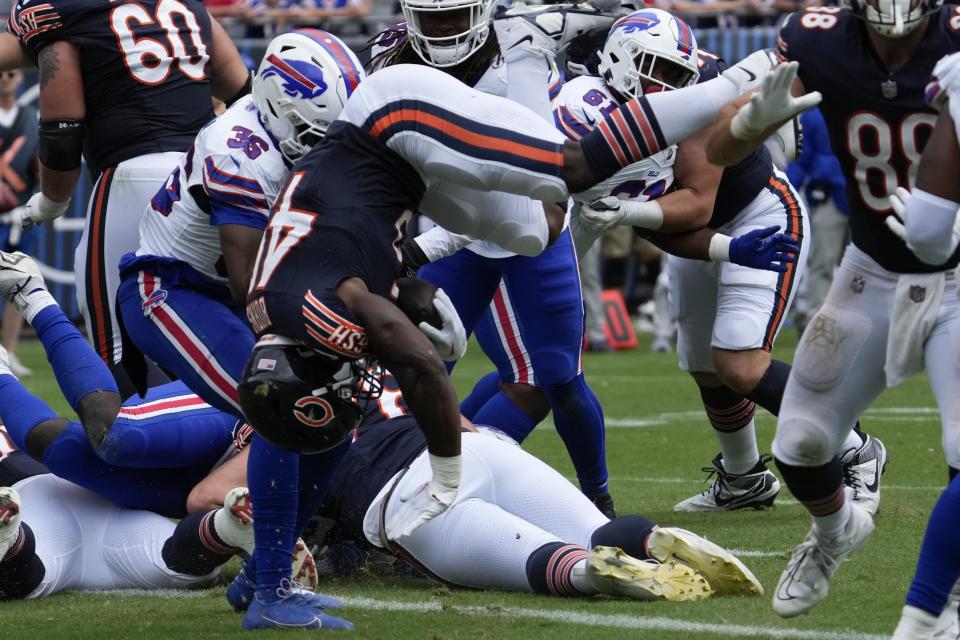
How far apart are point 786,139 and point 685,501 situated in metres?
1.31

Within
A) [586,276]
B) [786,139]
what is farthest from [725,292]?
[586,276]

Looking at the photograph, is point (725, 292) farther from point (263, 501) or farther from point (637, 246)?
point (637, 246)

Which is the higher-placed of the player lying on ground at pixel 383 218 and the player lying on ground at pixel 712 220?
the player lying on ground at pixel 383 218

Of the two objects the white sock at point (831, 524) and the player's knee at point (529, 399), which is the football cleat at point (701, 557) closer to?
the white sock at point (831, 524)

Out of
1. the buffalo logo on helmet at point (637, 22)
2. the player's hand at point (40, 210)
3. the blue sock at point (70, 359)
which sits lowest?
the blue sock at point (70, 359)

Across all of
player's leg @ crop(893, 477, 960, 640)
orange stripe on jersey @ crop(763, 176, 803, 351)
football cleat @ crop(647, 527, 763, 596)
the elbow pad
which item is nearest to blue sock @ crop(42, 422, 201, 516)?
the elbow pad

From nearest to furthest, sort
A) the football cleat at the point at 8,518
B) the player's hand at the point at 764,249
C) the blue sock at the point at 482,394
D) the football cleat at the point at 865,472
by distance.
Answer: the football cleat at the point at 8,518 < the player's hand at the point at 764,249 < the football cleat at the point at 865,472 < the blue sock at the point at 482,394

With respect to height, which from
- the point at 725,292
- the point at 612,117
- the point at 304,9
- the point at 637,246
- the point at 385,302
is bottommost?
the point at 637,246

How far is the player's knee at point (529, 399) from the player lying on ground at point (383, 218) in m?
1.69

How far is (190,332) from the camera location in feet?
13.7

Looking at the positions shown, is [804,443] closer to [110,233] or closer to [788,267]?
[788,267]

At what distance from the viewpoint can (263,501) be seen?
349 centimetres

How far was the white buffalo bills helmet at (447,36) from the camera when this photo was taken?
3934 mm

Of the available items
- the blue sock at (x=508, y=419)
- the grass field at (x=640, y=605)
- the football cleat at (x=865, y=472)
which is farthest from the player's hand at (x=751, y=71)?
the blue sock at (x=508, y=419)
